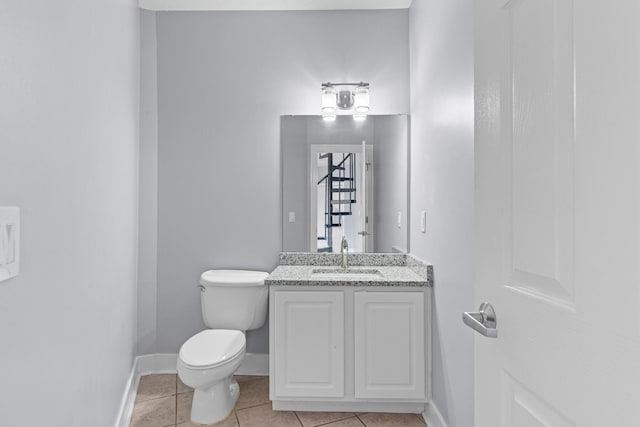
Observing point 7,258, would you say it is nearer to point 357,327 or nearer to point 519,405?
point 519,405

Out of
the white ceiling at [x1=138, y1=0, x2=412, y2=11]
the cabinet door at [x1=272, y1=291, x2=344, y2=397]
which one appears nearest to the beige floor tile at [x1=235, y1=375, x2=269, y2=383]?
the cabinet door at [x1=272, y1=291, x2=344, y2=397]

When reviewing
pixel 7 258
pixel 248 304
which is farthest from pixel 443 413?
pixel 7 258

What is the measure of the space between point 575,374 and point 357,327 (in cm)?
158

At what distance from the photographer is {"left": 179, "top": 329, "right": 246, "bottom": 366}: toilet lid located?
6.25 feet

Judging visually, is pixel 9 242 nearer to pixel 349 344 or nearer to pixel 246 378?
pixel 349 344

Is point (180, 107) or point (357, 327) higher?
point (180, 107)

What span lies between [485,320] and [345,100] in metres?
2.00

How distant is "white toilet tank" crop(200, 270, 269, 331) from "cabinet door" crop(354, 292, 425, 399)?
694mm

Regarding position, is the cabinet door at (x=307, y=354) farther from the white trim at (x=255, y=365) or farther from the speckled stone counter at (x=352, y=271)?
the white trim at (x=255, y=365)

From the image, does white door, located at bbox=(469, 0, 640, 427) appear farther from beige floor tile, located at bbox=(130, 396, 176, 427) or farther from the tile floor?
beige floor tile, located at bbox=(130, 396, 176, 427)

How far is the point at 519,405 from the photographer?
27.5 inches

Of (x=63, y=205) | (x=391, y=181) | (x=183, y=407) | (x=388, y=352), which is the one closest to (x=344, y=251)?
(x=391, y=181)

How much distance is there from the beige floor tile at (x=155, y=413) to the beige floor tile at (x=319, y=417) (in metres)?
0.71

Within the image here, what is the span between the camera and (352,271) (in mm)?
2438
